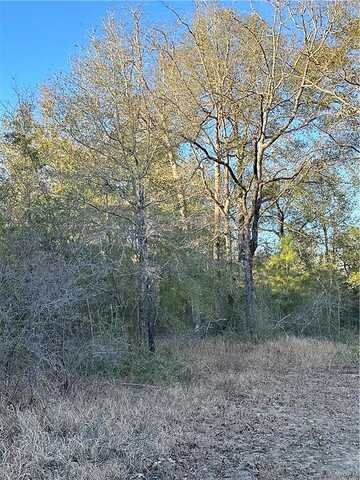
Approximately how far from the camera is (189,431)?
575 centimetres

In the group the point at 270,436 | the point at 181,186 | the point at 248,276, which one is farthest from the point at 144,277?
the point at 270,436

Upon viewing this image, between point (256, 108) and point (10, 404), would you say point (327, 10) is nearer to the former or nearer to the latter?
point (256, 108)

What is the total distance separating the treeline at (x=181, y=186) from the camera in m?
8.83

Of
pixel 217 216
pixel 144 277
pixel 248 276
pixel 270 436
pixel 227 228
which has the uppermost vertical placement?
pixel 217 216

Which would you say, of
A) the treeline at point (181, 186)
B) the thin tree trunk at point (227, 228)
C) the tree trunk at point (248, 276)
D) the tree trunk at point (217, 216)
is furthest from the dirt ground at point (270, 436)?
the thin tree trunk at point (227, 228)

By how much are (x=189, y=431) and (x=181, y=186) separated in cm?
816

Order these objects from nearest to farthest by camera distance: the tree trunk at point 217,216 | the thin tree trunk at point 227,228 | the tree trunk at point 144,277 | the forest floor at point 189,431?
the forest floor at point 189,431, the tree trunk at point 144,277, the tree trunk at point 217,216, the thin tree trunk at point 227,228

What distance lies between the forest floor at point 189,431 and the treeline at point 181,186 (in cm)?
119

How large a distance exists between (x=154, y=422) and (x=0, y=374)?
219 cm

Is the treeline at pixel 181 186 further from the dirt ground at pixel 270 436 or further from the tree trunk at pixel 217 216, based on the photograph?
the dirt ground at pixel 270 436

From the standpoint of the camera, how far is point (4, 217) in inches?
350

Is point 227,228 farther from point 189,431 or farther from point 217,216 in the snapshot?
point 189,431

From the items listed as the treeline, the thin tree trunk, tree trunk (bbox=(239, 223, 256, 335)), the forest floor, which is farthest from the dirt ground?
the thin tree trunk

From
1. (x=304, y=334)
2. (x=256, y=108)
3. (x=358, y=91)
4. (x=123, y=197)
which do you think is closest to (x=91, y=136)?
(x=123, y=197)
